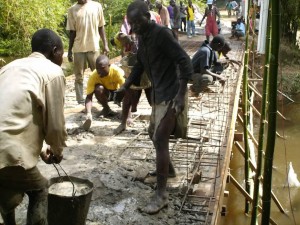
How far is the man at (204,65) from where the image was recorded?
7.15 meters

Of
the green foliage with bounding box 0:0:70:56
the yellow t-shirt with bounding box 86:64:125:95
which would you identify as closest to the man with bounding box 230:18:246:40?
the green foliage with bounding box 0:0:70:56

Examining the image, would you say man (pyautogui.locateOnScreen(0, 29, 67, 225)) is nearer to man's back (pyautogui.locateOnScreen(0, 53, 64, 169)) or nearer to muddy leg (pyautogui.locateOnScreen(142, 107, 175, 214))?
man's back (pyautogui.locateOnScreen(0, 53, 64, 169))

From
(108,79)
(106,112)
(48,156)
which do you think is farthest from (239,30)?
(48,156)

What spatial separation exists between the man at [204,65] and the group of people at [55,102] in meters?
1.57

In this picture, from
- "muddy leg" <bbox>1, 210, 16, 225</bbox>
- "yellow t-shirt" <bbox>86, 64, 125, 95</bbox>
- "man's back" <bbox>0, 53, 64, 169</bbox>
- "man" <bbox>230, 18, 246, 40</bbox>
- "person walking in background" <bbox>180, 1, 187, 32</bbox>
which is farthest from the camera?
"person walking in background" <bbox>180, 1, 187, 32</bbox>

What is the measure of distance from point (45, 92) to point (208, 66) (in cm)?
476

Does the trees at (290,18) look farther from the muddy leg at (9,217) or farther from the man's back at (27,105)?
the muddy leg at (9,217)

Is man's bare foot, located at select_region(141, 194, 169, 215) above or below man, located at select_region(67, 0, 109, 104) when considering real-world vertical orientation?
below

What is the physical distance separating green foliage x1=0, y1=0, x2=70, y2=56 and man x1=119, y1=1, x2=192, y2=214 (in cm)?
1094

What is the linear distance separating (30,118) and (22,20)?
12.1 m

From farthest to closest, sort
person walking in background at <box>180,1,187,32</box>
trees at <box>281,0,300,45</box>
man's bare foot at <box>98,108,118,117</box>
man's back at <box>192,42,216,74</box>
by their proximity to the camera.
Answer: person walking in background at <box>180,1,187,32</box>, trees at <box>281,0,300,45</box>, man's back at <box>192,42,216,74</box>, man's bare foot at <box>98,108,118,117</box>

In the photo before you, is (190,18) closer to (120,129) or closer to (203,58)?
(203,58)

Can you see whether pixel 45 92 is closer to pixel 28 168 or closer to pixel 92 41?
pixel 28 168

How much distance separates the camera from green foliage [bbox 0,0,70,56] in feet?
45.5
